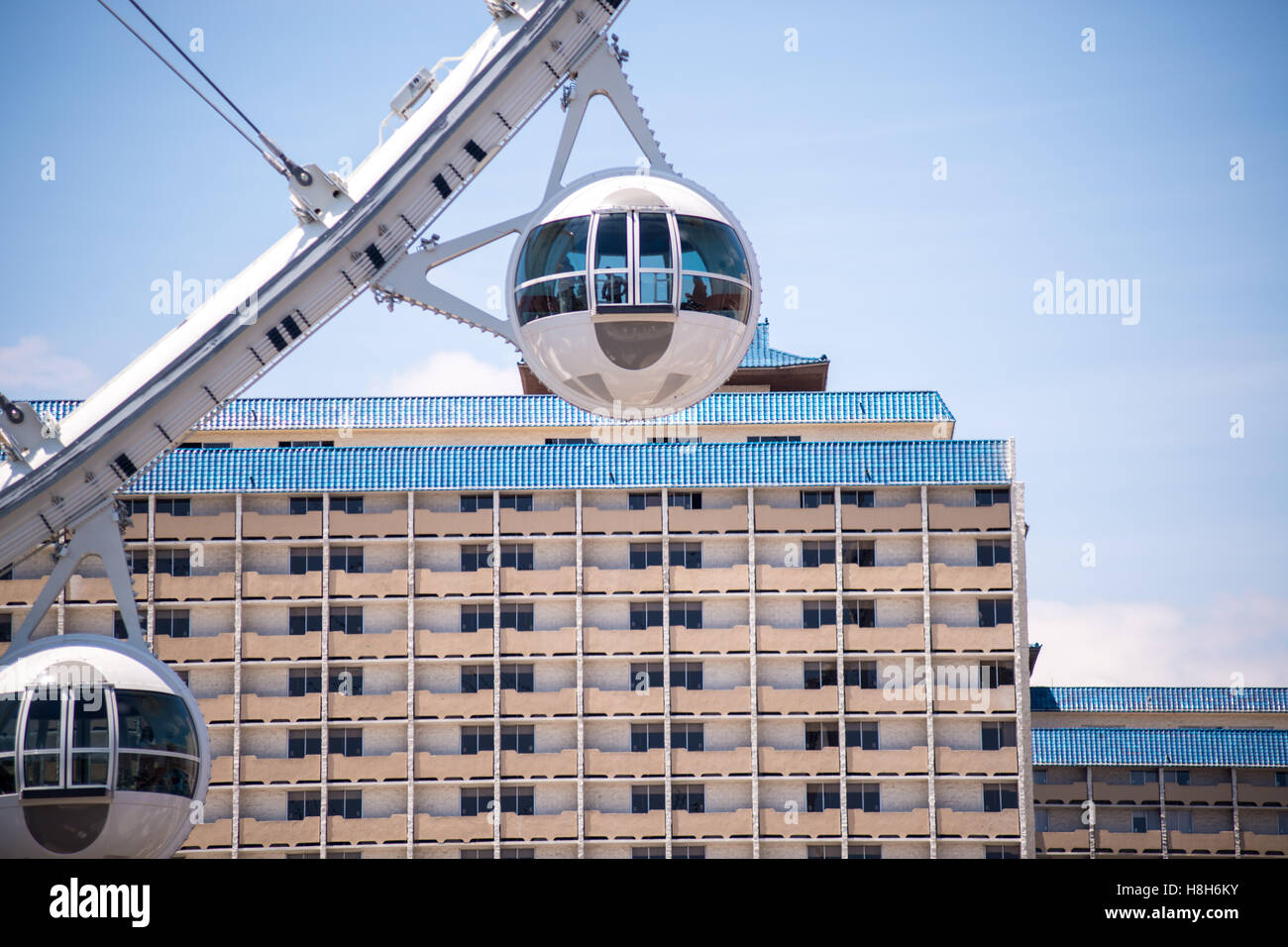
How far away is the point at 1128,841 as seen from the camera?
7875cm

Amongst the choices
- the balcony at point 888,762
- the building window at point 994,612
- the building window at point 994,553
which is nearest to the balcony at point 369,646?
the balcony at point 888,762

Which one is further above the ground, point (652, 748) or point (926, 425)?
point (926, 425)

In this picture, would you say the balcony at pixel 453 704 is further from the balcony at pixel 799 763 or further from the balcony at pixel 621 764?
the balcony at pixel 799 763

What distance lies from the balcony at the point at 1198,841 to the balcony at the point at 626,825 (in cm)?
2450

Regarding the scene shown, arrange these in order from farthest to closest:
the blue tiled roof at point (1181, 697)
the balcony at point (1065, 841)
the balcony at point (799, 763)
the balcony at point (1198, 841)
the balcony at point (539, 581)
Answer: the blue tiled roof at point (1181, 697), the balcony at point (1198, 841), the balcony at point (1065, 841), the balcony at point (539, 581), the balcony at point (799, 763)

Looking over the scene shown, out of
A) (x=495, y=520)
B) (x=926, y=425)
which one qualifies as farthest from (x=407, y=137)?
(x=926, y=425)

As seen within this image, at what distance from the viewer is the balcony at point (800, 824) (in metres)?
70.6

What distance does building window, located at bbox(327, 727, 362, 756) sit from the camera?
2815 inches

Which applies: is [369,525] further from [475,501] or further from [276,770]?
Result: [276,770]

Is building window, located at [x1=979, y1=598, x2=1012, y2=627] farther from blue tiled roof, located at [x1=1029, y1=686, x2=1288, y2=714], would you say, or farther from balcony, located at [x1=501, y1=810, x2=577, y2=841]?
balcony, located at [x1=501, y1=810, x2=577, y2=841]

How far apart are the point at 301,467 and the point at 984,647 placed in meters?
29.0

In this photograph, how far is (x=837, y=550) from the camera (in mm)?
72875
